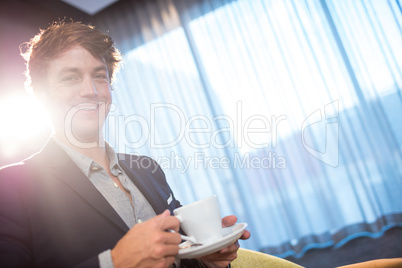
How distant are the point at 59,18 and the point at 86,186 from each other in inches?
120

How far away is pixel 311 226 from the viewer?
3127 mm

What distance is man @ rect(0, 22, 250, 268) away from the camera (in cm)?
76

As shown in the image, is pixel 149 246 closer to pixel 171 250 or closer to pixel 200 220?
pixel 171 250

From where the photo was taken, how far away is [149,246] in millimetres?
713

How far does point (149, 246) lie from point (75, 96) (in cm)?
72

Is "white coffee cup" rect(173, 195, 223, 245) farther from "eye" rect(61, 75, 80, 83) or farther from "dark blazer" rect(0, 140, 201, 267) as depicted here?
"eye" rect(61, 75, 80, 83)

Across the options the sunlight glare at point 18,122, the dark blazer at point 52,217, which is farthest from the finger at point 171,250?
the sunlight glare at point 18,122

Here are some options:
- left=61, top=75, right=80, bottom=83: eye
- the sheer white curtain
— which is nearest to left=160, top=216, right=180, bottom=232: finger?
left=61, top=75, right=80, bottom=83: eye

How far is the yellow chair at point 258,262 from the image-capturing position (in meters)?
1.29

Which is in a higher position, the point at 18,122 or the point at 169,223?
the point at 18,122

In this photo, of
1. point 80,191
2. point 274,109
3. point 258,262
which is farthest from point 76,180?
point 274,109

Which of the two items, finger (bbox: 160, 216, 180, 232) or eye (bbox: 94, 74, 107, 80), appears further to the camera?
eye (bbox: 94, 74, 107, 80)

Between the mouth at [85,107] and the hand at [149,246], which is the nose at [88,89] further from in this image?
the hand at [149,246]

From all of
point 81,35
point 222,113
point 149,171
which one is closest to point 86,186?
point 149,171
